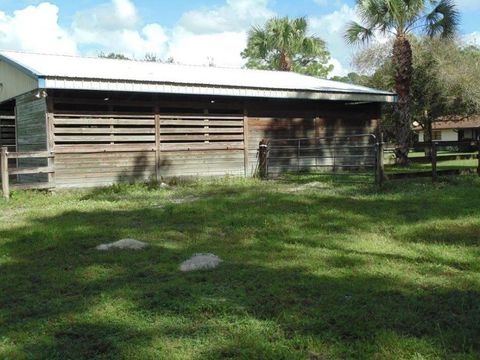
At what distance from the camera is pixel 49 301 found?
4.76 m

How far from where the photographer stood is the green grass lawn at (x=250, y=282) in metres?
3.73

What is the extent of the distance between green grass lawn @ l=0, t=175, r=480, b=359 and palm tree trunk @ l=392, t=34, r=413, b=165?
10.2 m

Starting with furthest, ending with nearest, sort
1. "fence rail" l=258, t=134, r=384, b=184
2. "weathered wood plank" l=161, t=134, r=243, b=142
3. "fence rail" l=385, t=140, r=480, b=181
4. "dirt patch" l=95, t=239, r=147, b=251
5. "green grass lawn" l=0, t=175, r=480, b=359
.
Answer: "fence rail" l=258, t=134, r=384, b=184, "weathered wood plank" l=161, t=134, r=243, b=142, "fence rail" l=385, t=140, r=480, b=181, "dirt patch" l=95, t=239, r=147, b=251, "green grass lawn" l=0, t=175, r=480, b=359

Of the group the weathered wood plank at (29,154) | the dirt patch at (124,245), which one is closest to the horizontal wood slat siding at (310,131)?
the weathered wood plank at (29,154)

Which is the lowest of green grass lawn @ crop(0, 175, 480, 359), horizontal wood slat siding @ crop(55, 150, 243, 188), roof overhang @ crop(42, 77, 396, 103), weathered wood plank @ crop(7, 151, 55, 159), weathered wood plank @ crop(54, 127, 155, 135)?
green grass lawn @ crop(0, 175, 480, 359)

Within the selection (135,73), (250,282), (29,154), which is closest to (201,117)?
(135,73)

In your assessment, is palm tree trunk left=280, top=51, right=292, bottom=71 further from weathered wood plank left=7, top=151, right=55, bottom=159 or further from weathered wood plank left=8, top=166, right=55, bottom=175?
weathered wood plank left=8, top=166, right=55, bottom=175

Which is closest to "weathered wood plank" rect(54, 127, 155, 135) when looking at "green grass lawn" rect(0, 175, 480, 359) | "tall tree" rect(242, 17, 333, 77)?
"green grass lawn" rect(0, 175, 480, 359)

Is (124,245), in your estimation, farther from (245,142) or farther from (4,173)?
(245,142)

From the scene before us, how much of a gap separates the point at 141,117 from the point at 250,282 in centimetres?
1011

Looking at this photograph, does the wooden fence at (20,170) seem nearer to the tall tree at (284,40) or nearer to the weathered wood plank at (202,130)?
the weathered wood plank at (202,130)

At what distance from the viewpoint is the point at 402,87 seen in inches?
790

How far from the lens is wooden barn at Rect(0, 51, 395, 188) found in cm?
1327

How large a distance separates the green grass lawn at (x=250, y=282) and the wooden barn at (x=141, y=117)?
3.81 metres
